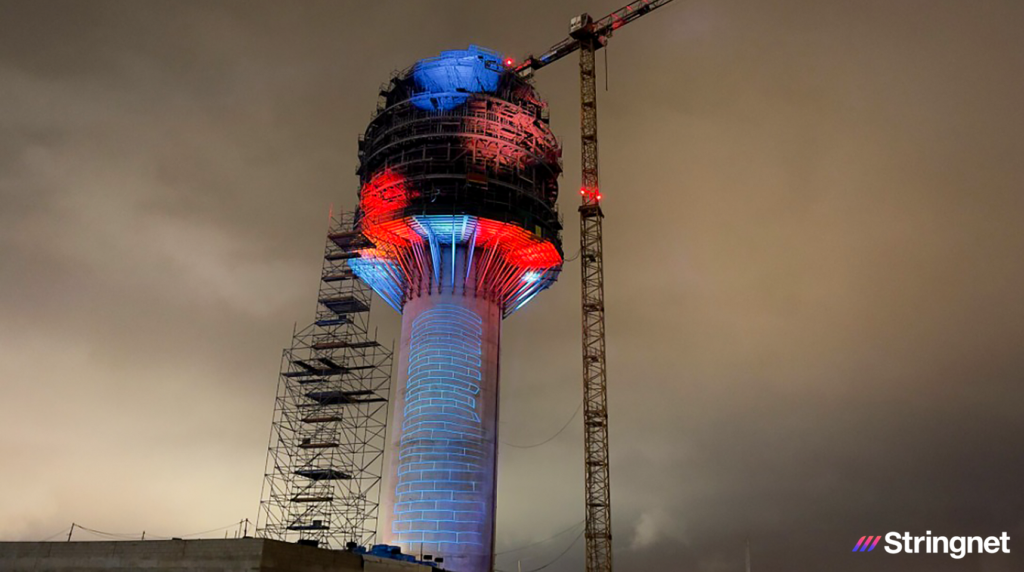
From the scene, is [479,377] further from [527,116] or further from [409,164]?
[527,116]

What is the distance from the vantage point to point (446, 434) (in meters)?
78.6

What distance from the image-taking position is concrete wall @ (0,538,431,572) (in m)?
49.9

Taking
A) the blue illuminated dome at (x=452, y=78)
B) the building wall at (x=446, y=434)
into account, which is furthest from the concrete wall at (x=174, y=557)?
the blue illuminated dome at (x=452, y=78)

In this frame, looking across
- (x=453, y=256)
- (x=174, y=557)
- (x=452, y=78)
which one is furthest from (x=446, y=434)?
(x=452, y=78)

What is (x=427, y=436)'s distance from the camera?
78.6 m

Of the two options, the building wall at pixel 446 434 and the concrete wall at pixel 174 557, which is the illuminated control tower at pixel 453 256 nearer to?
the building wall at pixel 446 434

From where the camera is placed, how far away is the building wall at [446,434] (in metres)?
76.2

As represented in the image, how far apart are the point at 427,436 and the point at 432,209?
2054 cm

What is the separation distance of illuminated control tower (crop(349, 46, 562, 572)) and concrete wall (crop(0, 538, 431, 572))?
20.4 meters

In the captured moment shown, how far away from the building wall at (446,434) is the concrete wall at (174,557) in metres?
19.0

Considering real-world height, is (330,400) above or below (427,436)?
above

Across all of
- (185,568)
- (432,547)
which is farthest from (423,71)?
(185,568)

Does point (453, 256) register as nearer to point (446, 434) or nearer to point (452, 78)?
point (446, 434)

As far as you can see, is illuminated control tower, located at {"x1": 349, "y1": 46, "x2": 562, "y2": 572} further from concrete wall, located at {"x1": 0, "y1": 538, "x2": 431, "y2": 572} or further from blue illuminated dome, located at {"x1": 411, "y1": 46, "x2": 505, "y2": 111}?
concrete wall, located at {"x1": 0, "y1": 538, "x2": 431, "y2": 572}
